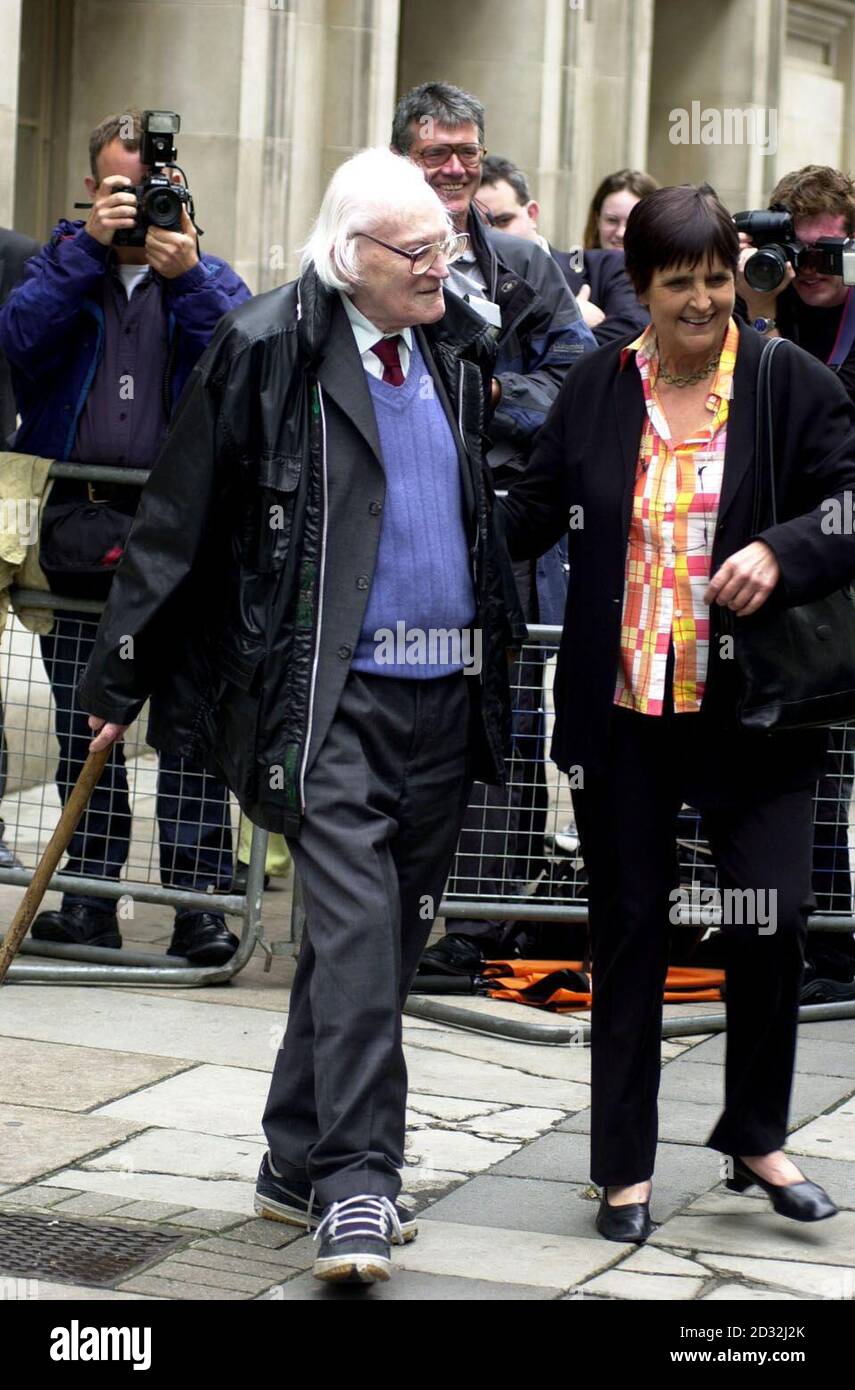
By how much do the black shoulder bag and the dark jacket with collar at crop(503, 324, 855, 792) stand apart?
0.08 feet

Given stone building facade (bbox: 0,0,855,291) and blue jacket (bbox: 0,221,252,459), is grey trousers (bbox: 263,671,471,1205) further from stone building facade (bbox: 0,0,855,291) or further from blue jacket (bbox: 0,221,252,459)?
stone building facade (bbox: 0,0,855,291)

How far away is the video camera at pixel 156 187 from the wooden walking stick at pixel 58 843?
6.87ft

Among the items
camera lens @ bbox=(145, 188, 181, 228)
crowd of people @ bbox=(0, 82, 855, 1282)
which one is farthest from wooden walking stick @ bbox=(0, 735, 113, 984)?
camera lens @ bbox=(145, 188, 181, 228)

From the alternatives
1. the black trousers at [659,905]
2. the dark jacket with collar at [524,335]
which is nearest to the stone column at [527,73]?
the dark jacket with collar at [524,335]

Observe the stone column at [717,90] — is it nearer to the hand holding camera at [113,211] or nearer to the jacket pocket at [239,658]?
the hand holding camera at [113,211]

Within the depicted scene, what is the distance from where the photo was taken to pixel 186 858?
6.57 meters

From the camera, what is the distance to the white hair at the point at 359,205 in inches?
167

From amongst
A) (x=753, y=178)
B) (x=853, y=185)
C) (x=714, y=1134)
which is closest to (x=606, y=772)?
(x=714, y=1134)

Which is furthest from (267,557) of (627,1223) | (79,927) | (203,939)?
(79,927)

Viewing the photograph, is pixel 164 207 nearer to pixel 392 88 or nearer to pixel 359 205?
pixel 359 205

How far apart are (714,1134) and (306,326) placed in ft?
5.82

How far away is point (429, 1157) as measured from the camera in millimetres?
4980

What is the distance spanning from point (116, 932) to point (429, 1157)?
79.5 inches

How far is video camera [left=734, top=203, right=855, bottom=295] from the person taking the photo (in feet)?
20.4
